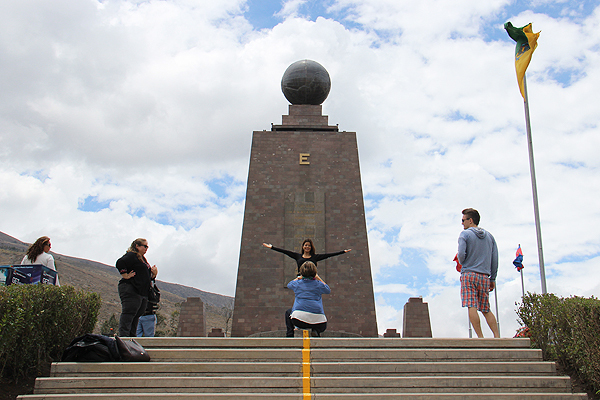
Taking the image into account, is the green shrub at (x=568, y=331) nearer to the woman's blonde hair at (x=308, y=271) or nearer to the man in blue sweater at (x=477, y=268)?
the man in blue sweater at (x=477, y=268)

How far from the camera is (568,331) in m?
7.04

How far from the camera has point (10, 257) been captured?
65.8 meters

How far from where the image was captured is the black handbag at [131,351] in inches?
265

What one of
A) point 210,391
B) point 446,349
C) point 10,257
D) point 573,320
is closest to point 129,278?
point 210,391

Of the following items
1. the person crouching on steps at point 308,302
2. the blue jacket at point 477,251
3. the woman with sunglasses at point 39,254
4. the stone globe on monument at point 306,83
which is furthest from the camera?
the stone globe on monument at point 306,83

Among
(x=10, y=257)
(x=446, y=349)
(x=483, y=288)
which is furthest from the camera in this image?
(x=10, y=257)

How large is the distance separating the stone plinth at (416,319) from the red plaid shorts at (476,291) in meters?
7.48

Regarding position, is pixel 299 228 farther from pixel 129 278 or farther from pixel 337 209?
pixel 129 278

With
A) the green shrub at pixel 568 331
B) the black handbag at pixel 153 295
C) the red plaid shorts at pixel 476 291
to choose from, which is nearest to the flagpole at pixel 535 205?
the green shrub at pixel 568 331

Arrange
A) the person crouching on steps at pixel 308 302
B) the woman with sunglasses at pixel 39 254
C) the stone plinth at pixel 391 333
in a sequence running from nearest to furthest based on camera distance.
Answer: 1. the person crouching on steps at pixel 308 302
2. the woman with sunglasses at pixel 39 254
3. the stone plinth at pixel 391 333

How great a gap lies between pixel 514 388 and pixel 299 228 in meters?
9.96

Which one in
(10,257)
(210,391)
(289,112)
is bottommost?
(210,391)

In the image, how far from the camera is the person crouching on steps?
7688mm

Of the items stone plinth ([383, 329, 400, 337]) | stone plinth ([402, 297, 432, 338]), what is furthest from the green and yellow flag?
stone plinth ([383, 329, 400, 337])
